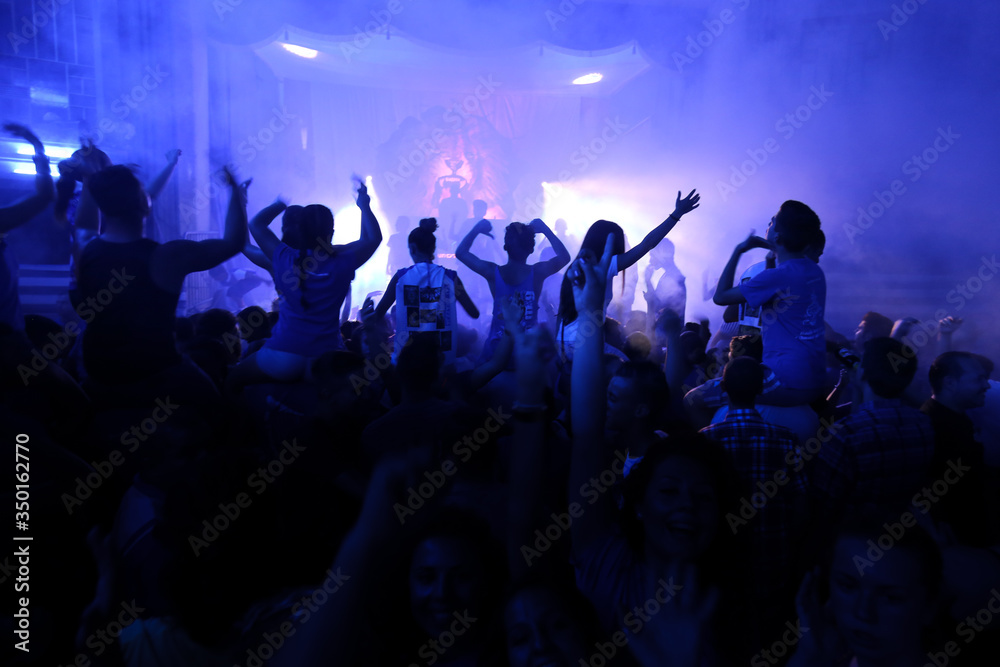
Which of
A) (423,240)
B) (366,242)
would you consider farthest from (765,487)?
(423,240)

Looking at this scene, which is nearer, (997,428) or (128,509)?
(128,509)

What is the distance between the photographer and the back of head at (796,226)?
2414 millimetres

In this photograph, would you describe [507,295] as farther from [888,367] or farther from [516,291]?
[888,367]

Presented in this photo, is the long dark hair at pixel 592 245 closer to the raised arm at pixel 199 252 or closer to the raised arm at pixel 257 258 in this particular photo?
the raised arm at pixel 199 252

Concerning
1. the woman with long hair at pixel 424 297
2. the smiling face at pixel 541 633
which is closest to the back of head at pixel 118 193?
the woman with long hair at pixel 424 297

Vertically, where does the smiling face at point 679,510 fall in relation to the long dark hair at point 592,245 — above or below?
below

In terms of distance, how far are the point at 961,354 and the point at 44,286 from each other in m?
6.87

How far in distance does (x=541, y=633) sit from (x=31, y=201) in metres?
Answer: 2.41

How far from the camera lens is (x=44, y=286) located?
18.7 feet

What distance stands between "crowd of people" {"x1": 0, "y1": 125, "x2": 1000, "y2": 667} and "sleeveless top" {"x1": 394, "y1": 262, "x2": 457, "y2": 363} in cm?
52

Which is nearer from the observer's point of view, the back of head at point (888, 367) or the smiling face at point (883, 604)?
the smiling face at point (883, 604)

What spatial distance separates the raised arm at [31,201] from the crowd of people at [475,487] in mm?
10

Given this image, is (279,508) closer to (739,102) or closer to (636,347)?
(636,347)

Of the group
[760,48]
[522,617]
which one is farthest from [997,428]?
[760,48]
